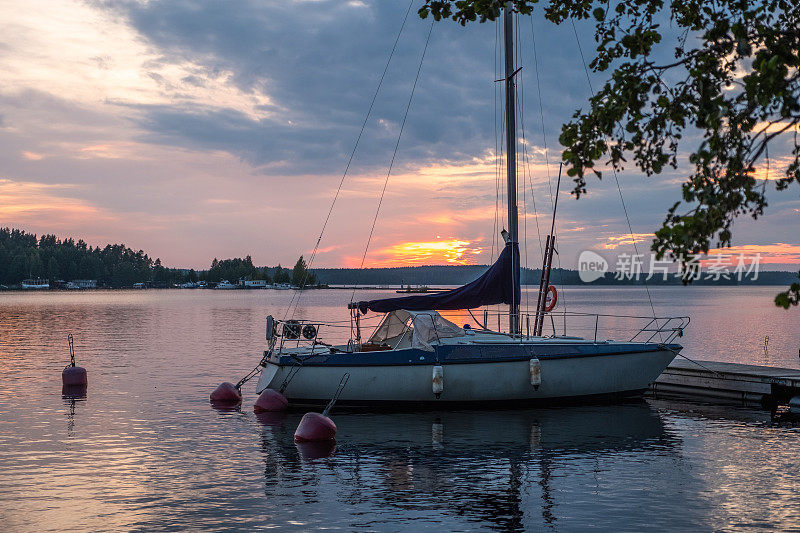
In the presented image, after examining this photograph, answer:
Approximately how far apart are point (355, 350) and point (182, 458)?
23.4 ft

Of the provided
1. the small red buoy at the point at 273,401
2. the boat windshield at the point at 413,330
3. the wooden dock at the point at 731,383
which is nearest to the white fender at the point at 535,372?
the boat windshield at the point at 413,330

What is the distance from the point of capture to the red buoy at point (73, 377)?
30.4m

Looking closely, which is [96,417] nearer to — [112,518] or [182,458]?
[182,458]

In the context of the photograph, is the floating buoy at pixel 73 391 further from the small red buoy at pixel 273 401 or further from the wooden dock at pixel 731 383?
the wooden dock at pixel 731 383

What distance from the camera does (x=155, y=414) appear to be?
80.2 ft

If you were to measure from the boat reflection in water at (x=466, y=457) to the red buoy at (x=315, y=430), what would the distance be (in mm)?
419

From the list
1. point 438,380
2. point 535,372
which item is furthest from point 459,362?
point 535,372

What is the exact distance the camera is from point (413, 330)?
23.1 m

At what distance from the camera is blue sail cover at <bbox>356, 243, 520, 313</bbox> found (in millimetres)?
23578

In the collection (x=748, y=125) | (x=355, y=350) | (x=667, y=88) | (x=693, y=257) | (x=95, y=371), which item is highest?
(x=667, y=88)

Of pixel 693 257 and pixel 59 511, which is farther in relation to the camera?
pixel 59 511

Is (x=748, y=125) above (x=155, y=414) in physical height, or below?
above

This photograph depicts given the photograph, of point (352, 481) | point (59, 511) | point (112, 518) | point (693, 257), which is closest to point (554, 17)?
point (693, 257)

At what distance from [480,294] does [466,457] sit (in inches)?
276
